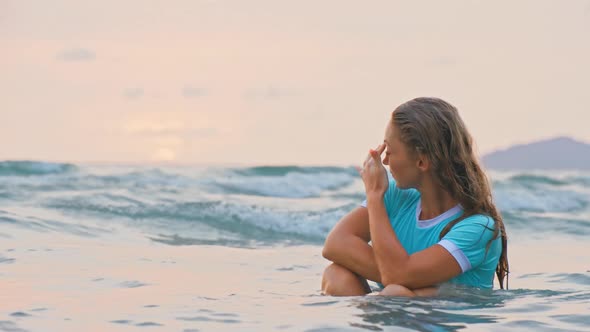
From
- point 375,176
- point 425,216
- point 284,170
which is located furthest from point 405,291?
point 284,170

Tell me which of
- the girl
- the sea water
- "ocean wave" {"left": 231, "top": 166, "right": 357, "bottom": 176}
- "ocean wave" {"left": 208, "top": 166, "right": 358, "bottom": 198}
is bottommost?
the sea water

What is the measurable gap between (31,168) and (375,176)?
21.2 meters

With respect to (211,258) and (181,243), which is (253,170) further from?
(211,258)

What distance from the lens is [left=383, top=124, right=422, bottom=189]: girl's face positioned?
4.57 meters

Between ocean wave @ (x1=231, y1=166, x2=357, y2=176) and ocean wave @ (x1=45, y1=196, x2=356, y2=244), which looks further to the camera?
ocean wave @ (x1=231, y1=166, x2=357, y2=176)

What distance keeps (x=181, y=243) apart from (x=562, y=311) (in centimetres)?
571

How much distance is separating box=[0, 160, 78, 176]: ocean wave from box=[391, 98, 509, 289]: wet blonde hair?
20220 millimetres

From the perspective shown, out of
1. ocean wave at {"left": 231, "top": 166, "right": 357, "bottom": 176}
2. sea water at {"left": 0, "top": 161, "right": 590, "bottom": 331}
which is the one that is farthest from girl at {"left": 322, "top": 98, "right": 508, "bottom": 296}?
ocean wave at {"left": 231, "top": 166, "right": 357, "bottom": 176}

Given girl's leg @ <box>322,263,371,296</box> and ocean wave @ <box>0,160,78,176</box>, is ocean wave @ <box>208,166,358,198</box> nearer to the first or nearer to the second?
ocean wave @ <box>0,160,78,176</box>

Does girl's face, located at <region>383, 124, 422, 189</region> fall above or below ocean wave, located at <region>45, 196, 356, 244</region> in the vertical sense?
above

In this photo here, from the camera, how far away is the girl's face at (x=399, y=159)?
457 centimetres

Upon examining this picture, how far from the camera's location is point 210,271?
7.17 metres

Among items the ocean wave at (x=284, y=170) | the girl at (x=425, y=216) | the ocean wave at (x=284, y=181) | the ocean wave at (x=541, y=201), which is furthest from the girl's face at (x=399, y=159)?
the ocean wave at (x=284, y=170)

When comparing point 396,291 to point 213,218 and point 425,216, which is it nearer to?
point 425,216
